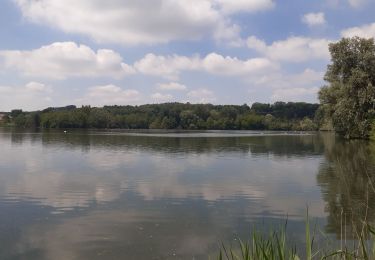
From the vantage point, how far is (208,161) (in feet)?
117

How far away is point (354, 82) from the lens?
5694 cm

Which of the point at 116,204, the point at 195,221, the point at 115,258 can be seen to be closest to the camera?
the point at 115,258

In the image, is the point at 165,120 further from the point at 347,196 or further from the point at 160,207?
the point at 160,207

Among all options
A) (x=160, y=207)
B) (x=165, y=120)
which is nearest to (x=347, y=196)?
(x=160, y=207)

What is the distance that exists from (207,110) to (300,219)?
18533cm

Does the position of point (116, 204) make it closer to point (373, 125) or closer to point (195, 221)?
point (195, 221)

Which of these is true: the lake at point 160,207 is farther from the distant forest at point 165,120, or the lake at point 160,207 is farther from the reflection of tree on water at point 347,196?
the distant forest at point 165,120

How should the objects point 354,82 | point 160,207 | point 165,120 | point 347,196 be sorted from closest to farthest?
point 160,207
point 347,196
point 354,82
point 165,120

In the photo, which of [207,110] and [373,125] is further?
[207,110]

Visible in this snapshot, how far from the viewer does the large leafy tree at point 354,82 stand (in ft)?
186

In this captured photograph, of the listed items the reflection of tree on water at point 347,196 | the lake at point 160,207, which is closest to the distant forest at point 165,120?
the reflection of tree on water at point 347,196

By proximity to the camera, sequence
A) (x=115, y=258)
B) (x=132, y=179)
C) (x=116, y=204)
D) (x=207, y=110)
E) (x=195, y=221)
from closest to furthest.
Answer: (x=115, y=258) < (x=195, y=221) < (x=116, y=204) < (x=132, y=179) < (x=207, y=110)

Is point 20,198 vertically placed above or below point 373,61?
below

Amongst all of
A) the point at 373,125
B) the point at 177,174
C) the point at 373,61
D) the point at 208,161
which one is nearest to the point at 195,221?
the point at 177,174
